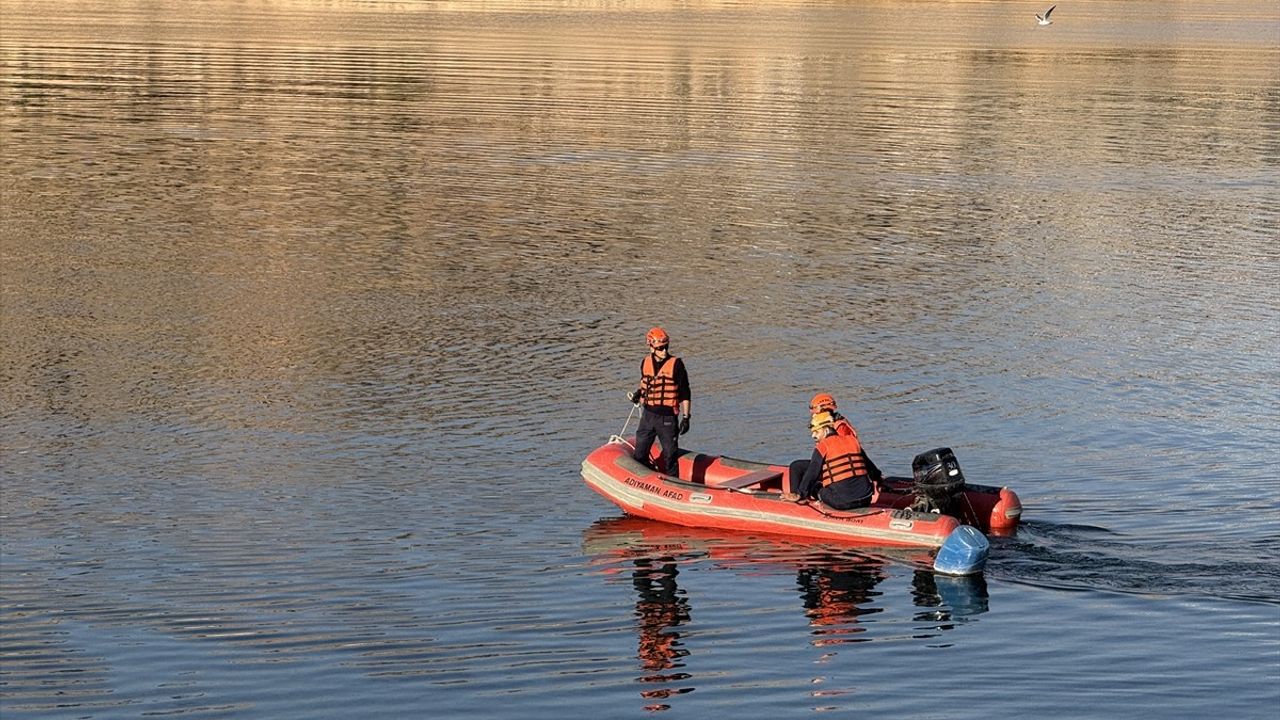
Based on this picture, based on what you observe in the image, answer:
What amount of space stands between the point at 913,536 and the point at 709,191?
25.8 m

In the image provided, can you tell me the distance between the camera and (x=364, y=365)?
89.3 feet

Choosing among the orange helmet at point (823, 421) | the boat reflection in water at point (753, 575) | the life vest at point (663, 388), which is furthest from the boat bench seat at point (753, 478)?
the orange helmet at point (823, 421)

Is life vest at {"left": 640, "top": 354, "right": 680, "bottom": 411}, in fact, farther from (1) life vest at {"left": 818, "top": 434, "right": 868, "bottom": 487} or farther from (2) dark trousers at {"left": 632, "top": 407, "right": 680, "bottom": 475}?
(1) life vest at {"left": 818, "top": 434, "right": 868, "bottom": 487}

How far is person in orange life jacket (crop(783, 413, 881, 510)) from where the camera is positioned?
1933 centimetres

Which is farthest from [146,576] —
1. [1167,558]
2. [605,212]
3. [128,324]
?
[605,212]

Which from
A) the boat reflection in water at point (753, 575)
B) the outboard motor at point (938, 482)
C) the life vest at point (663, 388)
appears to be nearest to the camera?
the boat reflection in water at point (753, 575)

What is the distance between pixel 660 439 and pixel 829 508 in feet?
9.20

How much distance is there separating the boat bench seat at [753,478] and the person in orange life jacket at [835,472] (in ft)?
3.45

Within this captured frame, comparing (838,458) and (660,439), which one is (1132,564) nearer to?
(838,458)

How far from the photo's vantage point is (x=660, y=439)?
850 inches

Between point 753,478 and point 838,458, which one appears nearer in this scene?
point 838,458

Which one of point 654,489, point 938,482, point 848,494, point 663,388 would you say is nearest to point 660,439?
point 663,388

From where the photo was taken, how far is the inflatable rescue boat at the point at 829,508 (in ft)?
61.8

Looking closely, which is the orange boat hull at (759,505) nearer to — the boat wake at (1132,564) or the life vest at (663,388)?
the boat wake at (1132,564)
